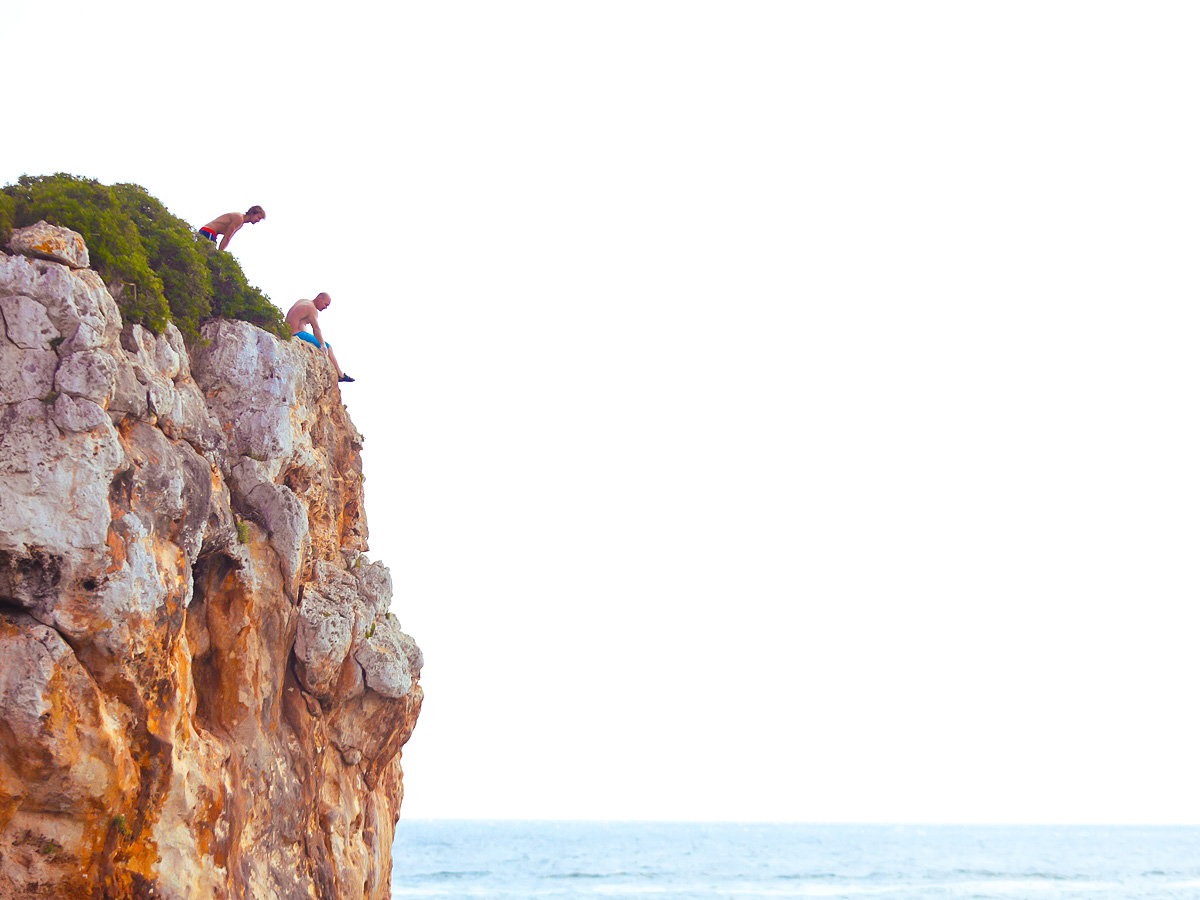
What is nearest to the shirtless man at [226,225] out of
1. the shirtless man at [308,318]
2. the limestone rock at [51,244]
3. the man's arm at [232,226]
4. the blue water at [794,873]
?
the man's arm at [232,226]

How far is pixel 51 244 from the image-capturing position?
35.8 ft

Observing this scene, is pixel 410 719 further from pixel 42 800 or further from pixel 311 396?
pixel 42 800

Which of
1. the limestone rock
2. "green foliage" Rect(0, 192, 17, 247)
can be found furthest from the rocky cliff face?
"green foliage" Rect(0, 192, 17, 247)

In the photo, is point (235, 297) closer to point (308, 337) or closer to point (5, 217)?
point (308, 337)

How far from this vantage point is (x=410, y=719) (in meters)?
16.1

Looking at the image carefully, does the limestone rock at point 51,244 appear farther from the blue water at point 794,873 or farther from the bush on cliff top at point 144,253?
the blue water at point 794,873

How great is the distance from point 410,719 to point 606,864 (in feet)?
247

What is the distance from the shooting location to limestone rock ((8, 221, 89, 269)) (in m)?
10.8

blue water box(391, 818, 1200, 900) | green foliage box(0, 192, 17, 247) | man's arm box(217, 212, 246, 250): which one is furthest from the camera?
blue water box(391, 818, 1200, 900)

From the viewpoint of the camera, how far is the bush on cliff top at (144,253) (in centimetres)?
1176

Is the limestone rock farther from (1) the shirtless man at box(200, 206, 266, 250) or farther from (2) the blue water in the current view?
(2) the blue water

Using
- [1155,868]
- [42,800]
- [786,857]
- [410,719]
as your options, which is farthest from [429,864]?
[42,800]

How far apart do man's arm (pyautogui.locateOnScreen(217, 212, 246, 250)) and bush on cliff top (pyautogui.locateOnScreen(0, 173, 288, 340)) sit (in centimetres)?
105

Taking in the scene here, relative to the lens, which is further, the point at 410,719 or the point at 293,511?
the point at 410,719
